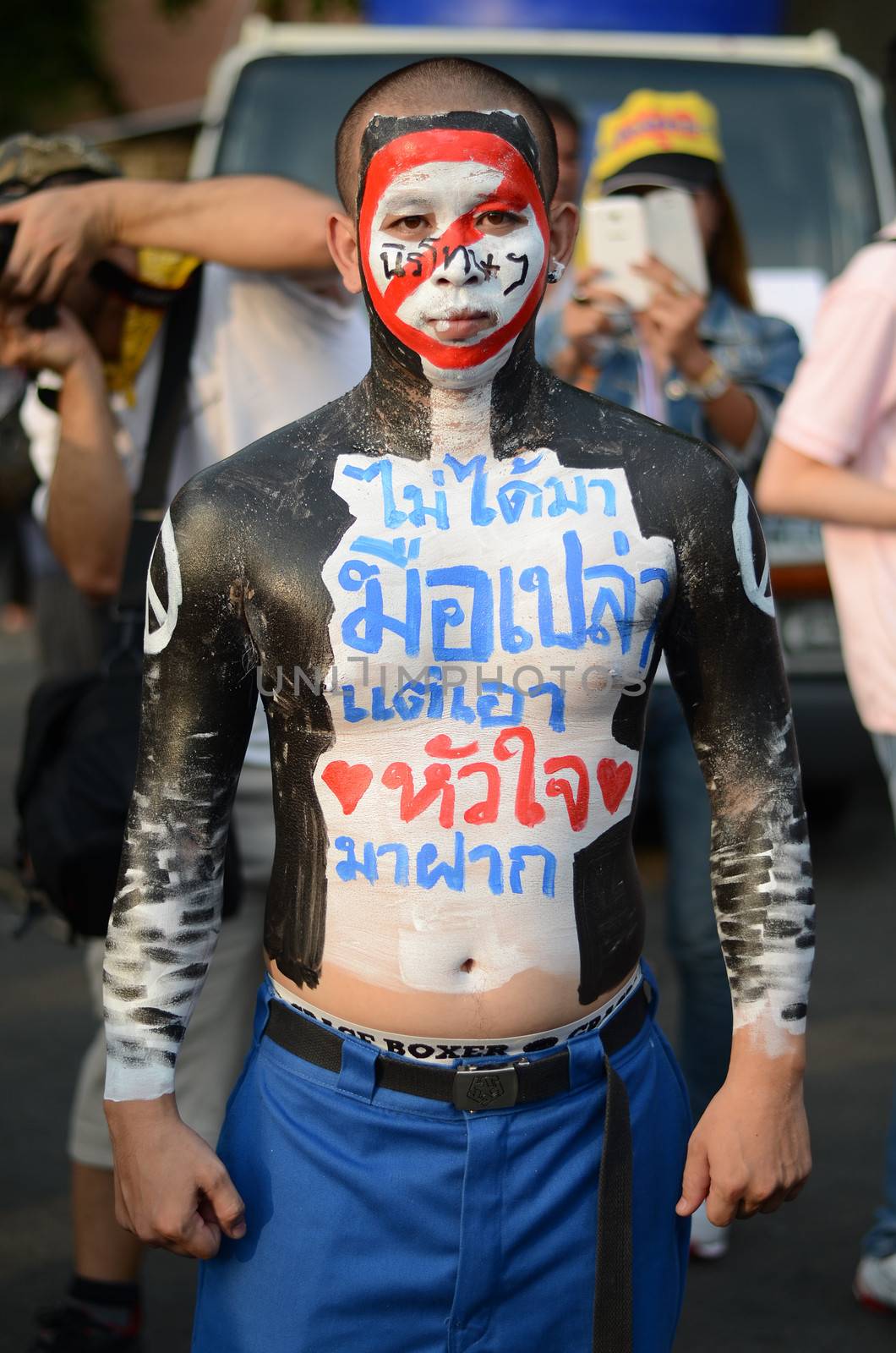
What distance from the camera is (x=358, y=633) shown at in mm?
1793

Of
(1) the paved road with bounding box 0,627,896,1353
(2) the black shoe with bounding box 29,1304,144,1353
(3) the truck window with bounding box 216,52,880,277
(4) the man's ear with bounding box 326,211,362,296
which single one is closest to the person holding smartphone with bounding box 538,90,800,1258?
(1) the paved road with bounding box 0,627,896,1353

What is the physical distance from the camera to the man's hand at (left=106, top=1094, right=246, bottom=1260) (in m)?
1.80

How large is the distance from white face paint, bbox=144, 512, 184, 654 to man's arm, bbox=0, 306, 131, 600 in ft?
2.97

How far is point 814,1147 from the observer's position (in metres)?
4.00

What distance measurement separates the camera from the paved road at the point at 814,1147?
3.36 meters

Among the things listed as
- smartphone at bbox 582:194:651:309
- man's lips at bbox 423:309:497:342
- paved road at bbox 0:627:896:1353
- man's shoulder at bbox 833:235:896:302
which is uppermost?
man's lips at bbox 423:309:497:342

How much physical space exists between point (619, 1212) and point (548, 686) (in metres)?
0.61

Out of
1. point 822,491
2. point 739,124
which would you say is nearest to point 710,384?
point 822,491

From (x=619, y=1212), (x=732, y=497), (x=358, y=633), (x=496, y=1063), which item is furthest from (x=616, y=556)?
(x=619, y=1212)

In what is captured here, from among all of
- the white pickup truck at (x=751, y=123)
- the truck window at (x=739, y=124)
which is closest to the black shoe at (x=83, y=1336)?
the white pickup truck at (x=751, y=123)

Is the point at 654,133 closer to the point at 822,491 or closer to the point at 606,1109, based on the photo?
the point at 822,491

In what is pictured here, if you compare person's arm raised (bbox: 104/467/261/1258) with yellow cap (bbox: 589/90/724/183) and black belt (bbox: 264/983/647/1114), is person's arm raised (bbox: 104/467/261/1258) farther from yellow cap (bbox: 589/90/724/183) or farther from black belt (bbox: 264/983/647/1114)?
yellow cap (bbox: 589/90/724/183)

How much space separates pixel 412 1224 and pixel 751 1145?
0.39 metres

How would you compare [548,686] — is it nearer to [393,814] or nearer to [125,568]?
[393,814]
